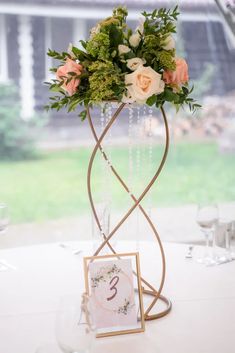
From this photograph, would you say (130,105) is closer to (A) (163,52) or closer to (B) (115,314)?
(A) (163,52)

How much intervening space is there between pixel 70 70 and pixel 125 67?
0.48 ft

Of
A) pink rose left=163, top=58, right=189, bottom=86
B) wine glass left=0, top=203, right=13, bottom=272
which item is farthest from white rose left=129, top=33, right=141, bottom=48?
wine glass left=0, top=203, right=13, bottom=272

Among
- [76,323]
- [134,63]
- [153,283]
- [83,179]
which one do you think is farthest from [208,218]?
[83,179]

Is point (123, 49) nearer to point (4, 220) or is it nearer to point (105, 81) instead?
point (105, 81)

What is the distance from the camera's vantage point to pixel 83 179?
13.4ft

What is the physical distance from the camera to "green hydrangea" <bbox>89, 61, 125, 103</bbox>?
1440 mm

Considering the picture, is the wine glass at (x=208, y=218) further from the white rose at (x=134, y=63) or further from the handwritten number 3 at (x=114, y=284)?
the white rose at (x=134, y=63)

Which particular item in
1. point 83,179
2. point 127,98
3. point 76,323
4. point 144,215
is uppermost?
point 83,179

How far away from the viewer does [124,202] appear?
4.09 meters

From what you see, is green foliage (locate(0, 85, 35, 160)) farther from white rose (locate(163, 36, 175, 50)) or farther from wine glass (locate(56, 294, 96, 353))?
wine glass (locate(56, 294, 96, 353))

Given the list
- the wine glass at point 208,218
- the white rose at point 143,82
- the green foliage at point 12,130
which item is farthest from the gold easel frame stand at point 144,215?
the green foliage at point 12,130

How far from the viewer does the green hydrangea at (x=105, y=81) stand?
1440 millimetres

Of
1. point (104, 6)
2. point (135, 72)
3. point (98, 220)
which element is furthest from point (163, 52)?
point (104, 6)

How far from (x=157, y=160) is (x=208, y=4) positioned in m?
1.14
